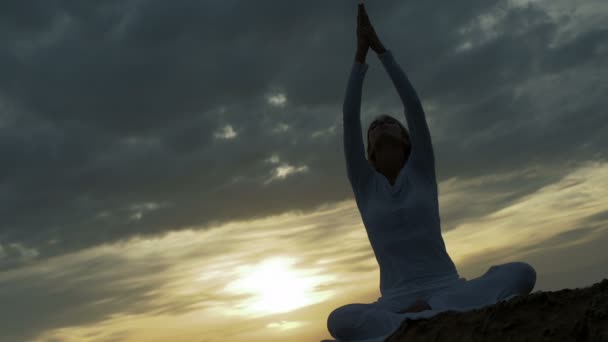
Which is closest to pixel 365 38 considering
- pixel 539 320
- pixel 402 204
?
pixel 402 204

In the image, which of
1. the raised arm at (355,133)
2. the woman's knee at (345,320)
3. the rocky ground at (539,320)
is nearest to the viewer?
the rocky ground at (539,320)

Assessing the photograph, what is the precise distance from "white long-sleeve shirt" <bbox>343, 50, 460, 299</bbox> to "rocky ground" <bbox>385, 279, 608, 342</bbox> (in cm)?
143

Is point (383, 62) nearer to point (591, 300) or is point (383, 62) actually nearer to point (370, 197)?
point (370, 197)

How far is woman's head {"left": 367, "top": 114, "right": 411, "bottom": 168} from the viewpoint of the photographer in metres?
6.86

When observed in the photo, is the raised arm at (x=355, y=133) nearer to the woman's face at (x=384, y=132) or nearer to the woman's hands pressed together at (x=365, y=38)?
the woman's hands pressed together at (x=365, y=38)

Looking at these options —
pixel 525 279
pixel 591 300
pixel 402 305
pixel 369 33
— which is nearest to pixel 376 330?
pixel 402 305

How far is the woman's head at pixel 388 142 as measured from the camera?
6.86 metres

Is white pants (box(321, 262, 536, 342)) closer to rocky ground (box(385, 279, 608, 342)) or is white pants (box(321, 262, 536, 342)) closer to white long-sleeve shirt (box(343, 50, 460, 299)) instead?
white long-sleeve shirt (box(343, 50, 460, 299))

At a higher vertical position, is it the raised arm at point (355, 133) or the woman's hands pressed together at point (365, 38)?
the woman's hands pressed together at point (365, 38)

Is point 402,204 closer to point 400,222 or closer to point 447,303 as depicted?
point 400,222

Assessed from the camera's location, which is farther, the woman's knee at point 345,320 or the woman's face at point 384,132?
the woman's face at point 384,132

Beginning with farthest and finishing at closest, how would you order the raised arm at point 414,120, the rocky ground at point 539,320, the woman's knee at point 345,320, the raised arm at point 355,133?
1. the raised arm at point 355,133
2. the raised arm at point 414,120
3. the woman's knee at point 345,320
4. the rocky ground at point 539,320

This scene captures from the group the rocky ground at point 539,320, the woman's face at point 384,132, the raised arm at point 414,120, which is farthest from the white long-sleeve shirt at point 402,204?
the rocky ground at point 539,320

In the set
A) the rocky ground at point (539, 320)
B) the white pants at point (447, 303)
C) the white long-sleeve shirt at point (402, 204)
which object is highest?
the white long-sleeve shirt at point (402, 204)
